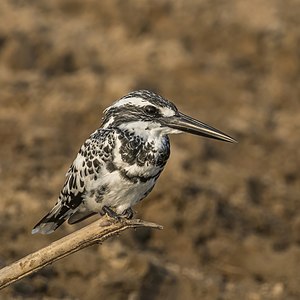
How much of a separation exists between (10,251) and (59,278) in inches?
19.5

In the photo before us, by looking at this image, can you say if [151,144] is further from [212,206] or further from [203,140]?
[203,140]

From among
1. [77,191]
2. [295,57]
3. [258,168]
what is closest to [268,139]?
[258,168]

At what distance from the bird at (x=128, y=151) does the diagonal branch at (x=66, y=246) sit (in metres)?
0.12

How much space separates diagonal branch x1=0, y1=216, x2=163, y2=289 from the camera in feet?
16.8

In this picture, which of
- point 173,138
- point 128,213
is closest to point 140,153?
point 128,213

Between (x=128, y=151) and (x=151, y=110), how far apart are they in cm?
32

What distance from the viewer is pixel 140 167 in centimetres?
528

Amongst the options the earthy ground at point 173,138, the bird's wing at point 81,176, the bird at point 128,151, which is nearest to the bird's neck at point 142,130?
the bird at point 128,151

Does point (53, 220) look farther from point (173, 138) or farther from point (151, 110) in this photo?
point (173, 138)

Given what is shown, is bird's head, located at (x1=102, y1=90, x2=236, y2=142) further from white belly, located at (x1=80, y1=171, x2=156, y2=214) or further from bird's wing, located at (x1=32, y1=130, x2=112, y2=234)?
white belly, located at (x1=80, y1=171, x2=156, y2=214)

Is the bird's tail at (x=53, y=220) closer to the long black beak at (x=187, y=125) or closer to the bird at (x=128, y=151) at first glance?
the bird at (x=128, y=151)

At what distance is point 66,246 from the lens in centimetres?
512

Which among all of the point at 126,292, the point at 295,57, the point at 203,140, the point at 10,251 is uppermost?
the point at 295,57

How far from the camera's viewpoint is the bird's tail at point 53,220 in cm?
589
